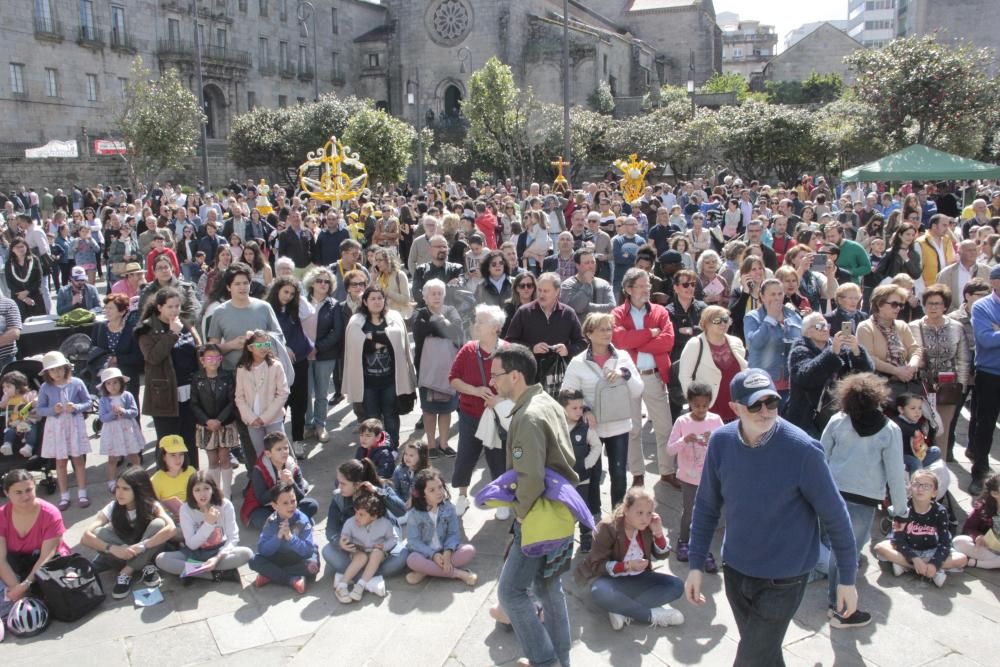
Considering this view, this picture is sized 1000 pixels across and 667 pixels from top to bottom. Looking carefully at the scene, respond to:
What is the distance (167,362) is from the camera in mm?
6559

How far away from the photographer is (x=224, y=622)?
4.88 metres

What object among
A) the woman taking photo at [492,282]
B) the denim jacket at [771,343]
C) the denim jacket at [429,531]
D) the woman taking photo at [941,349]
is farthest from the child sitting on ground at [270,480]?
the woman taking photo at [941,349]

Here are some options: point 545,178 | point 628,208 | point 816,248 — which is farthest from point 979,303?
point 545,178

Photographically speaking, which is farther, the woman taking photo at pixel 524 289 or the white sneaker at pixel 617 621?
the woman taking photo at pixel 524 289

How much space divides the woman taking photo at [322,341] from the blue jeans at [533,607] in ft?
13.0

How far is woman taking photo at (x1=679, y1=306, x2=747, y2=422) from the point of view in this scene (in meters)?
5.82

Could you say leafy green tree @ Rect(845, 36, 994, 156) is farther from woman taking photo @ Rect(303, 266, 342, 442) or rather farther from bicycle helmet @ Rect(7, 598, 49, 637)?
bicycle helmet @ Rect(7, 598, 49, 637)

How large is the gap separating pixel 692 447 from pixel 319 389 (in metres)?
3.87

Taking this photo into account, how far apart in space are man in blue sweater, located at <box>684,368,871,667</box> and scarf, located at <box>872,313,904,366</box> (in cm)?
310

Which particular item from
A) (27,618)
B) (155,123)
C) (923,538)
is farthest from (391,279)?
(155,123)

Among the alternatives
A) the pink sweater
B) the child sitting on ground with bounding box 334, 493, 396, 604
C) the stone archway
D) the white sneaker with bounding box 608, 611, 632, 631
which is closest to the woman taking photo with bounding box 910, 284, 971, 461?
the pink sweater

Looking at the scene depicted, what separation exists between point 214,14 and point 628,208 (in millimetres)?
35377

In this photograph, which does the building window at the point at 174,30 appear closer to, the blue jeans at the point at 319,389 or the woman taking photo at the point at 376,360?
the blue jeans at the point at 319,389

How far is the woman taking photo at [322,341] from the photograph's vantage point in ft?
25.1
